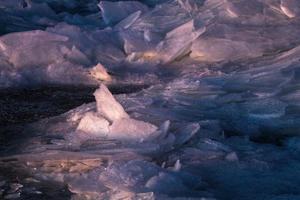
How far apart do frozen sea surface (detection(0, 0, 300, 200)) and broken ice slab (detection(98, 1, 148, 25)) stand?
0.02 m

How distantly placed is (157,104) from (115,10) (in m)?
3.77

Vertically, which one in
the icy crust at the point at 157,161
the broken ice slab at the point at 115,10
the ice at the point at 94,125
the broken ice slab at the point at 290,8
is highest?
the broken ice slab at the point at 115,10

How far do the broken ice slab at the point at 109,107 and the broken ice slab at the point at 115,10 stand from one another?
3.96 metres

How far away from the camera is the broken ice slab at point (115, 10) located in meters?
7.49

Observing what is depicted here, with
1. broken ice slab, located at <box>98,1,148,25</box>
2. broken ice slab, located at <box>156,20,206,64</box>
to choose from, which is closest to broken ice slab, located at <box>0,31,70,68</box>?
broken ice slab, located at <box>156,20,206,64</box>

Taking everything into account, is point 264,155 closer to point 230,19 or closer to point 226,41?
point 226,41

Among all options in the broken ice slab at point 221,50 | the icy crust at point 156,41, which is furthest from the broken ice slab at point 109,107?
the broken ice slab at point 221,50

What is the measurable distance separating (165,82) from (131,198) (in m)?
2.66

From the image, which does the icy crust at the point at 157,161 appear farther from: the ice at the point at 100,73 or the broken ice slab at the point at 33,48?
the broken ice slab at the point at 33,48

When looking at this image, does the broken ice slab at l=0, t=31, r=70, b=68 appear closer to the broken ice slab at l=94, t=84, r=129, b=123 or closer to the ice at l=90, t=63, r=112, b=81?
the ice at l=90, t=63, r=112, b=81

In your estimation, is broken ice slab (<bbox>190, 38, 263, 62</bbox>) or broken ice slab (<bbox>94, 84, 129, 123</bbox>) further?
broken ice slab (<bbox>190, 38, 263, 62</bbox>)

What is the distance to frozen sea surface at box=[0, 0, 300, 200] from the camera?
2918 millimetres

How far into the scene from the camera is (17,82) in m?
5.21

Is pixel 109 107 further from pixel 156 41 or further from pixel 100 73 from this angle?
pixel 156 41
